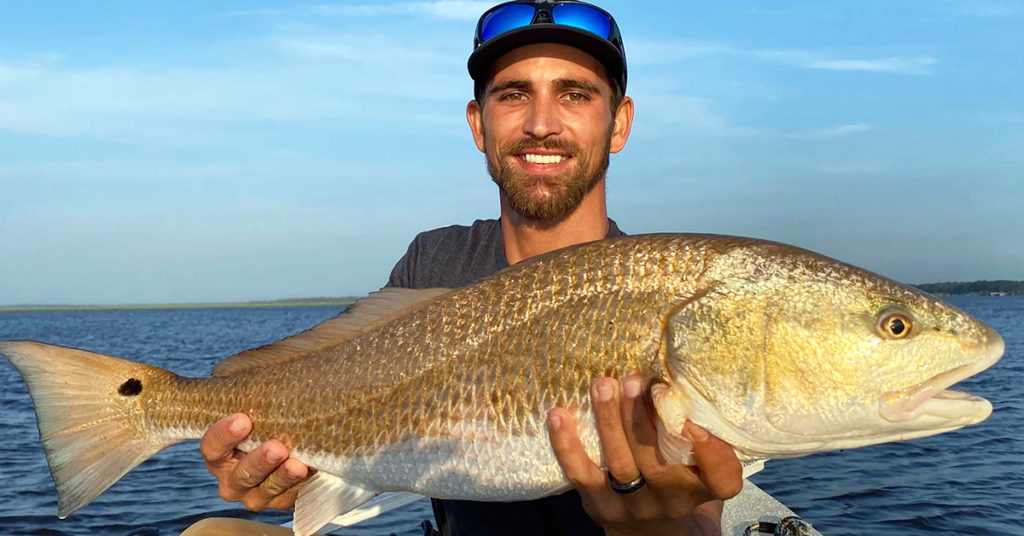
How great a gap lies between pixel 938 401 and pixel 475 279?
2055mm

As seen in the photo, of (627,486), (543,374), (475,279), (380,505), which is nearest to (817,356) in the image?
(627,486)

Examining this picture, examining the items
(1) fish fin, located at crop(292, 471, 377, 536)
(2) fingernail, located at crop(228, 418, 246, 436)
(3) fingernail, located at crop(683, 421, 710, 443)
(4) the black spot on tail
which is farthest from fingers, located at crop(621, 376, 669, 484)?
(4) the black spot on tail

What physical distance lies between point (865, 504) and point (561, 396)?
9.50m

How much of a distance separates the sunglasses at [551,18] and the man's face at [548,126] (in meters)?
0.13

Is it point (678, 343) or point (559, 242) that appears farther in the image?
point (559, 242)

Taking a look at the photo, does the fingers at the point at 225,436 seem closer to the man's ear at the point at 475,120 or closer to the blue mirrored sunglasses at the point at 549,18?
the man's ear at the point at 475,120

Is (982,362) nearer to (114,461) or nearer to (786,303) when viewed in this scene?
(786,303)

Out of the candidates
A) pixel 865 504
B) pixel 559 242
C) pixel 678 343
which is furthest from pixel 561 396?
pixel 865 504

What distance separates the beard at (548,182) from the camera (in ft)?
13.5

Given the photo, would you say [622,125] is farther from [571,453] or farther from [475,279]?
[571,453]

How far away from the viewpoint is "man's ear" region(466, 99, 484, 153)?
15.1 ft

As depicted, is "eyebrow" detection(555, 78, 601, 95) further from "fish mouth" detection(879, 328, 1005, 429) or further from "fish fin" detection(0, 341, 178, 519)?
"fish fin" detection(0, 341, 178, 519)

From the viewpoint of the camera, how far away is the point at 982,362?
2428 mm

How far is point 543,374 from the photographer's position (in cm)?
281
